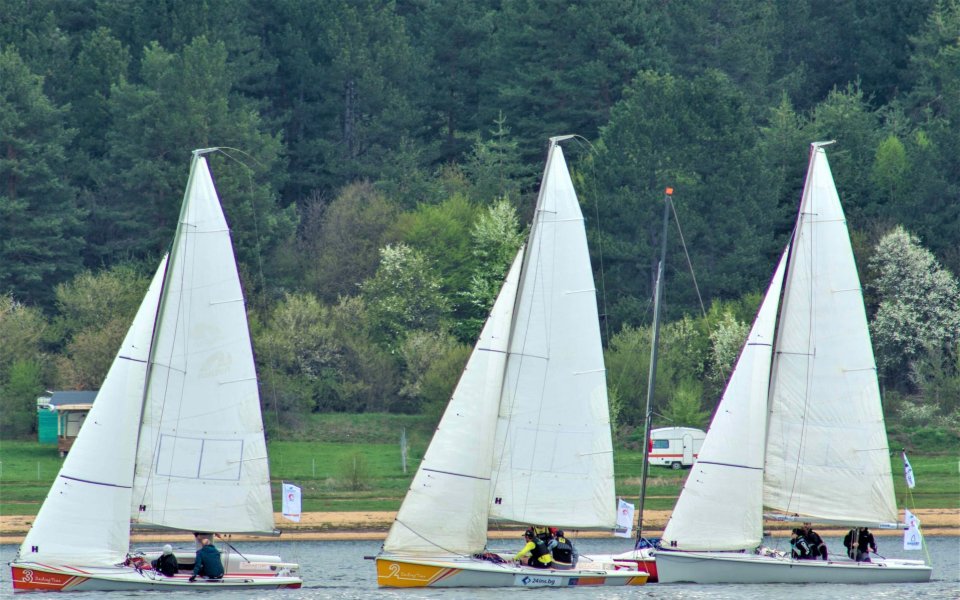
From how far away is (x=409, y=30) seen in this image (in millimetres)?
120875

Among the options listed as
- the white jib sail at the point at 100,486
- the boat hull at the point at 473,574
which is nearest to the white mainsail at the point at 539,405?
the boat hull at the point at 473,574

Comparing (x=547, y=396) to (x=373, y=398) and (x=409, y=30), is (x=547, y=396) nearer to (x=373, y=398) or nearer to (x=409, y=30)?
(x=373, y=398)

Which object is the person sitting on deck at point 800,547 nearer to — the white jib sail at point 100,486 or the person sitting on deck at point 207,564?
the person sitting on deck at point 207,564

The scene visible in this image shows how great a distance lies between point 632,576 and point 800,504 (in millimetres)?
5174

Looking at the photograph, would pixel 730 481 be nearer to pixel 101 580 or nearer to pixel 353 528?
pixel 101 580

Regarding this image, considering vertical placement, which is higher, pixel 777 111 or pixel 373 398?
pixel 777 111

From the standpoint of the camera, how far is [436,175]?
109938 mm

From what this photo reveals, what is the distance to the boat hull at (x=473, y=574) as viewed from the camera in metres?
40.3

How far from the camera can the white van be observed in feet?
238

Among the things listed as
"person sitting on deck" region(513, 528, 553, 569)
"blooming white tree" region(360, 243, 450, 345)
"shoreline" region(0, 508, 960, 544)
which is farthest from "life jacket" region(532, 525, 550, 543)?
"blooming white tree" region(360, 243, 450, 345)

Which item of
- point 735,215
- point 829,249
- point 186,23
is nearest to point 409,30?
point 186,23

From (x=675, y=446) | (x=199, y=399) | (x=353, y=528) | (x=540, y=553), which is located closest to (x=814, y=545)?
(x=540, y=553)

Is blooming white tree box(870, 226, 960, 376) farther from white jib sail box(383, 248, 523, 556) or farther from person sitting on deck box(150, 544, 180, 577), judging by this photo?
person sitting on deck box(150, 544, 180, 577)

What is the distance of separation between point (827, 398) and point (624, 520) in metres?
6.00
